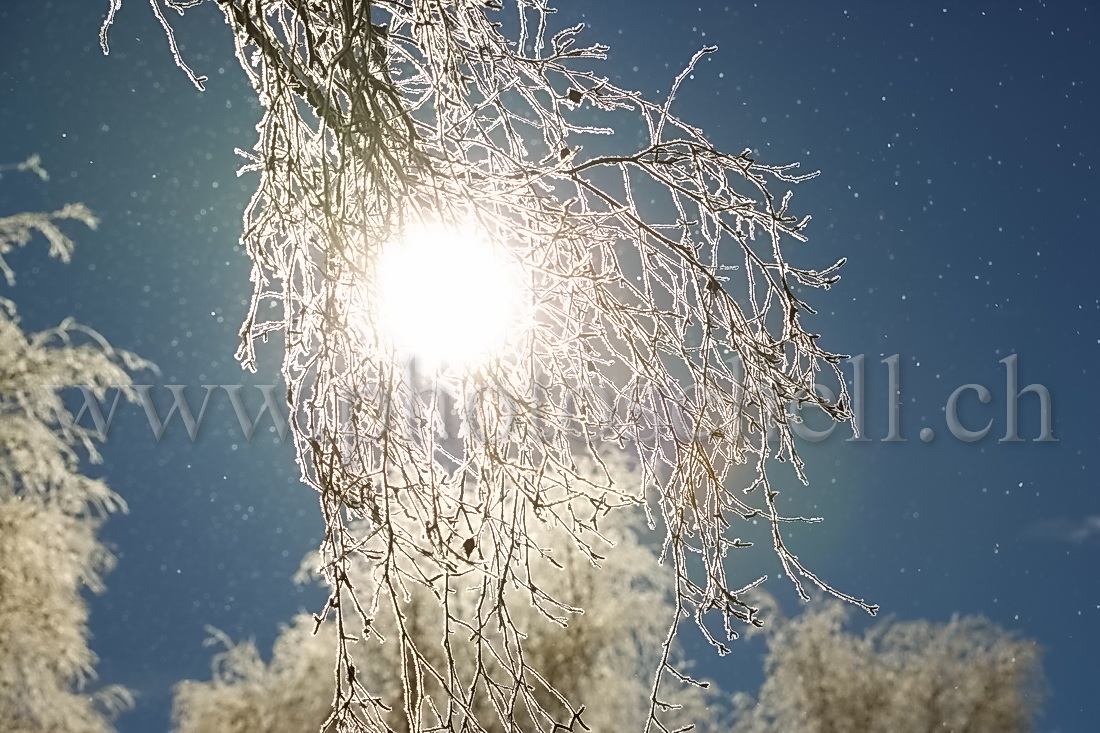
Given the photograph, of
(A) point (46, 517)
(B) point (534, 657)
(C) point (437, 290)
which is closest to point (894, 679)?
(B) point (534, 657)

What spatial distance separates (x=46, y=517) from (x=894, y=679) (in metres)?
6.72

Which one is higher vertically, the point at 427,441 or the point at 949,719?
the point at 949,719

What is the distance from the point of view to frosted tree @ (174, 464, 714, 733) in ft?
21.4

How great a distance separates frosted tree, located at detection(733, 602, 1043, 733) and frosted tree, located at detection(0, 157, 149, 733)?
547 centimetres

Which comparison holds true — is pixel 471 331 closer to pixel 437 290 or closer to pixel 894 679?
pixel 437 290

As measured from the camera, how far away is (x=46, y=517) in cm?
508

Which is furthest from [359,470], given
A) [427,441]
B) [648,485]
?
[648,485]

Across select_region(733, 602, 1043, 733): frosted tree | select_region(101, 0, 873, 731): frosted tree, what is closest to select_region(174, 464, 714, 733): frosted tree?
select_region(733, 602, 1043, 733): frosted tree

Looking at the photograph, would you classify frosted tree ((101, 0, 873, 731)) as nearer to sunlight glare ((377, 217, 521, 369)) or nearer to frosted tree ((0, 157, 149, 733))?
sunlight glare ((377, 217, 521, 369))

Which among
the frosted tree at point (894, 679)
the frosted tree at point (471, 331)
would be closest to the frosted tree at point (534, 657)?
the frosted tree at point (894, 679)

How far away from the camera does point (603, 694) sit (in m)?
6.64

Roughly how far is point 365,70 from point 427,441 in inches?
18.7

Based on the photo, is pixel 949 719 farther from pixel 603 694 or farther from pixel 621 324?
pixel 621 324

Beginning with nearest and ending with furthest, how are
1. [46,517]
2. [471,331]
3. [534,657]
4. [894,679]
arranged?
[471,331] < [46,517] < [534,657] < [894,679]
